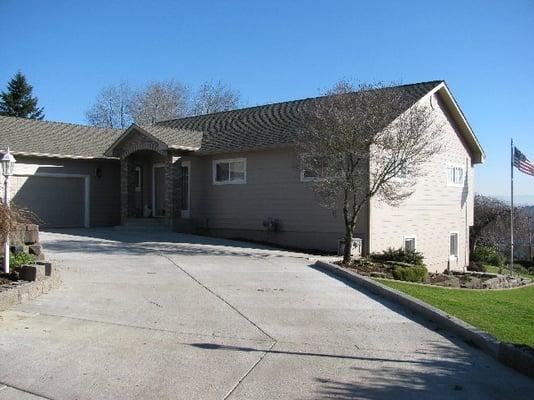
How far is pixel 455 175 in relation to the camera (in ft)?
76.1

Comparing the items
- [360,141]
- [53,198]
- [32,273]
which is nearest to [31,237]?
[32,273]

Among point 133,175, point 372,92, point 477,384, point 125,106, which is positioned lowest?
point 477,384

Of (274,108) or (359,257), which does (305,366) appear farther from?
(274,108)

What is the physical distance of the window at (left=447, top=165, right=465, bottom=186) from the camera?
2266 cm

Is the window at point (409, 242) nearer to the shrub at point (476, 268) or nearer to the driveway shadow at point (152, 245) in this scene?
the driveway shadow at point (152, 245)

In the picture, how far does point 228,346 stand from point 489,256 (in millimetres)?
26200

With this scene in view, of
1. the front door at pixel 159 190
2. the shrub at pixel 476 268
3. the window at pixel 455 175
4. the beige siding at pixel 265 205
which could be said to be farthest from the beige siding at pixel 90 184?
the shrub at pixel 476 268

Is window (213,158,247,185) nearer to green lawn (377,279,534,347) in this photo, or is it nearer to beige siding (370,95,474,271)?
beige siding (370,95,474,271)

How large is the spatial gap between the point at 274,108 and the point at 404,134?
32.4ft

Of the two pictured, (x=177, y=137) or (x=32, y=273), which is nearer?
(x=32, y=273)

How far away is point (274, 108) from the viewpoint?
23.5 metres

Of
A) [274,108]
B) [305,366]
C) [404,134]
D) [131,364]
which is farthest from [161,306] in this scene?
[274,108]

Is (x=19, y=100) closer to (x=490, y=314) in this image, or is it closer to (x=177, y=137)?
(x=177, y=137)

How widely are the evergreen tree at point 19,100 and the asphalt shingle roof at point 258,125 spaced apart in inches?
1344
